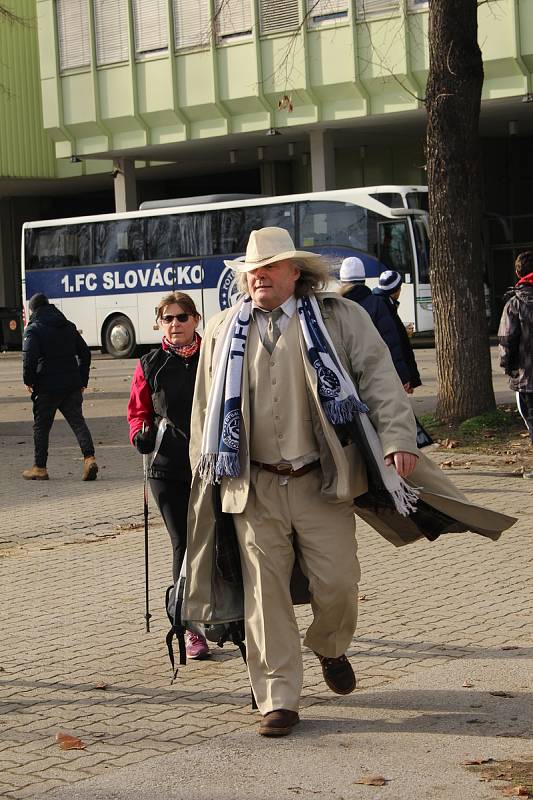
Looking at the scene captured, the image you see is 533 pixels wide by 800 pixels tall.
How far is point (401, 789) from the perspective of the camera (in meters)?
4.50

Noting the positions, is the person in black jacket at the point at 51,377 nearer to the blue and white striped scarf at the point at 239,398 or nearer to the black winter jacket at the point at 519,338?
the black winter jacket at the point at 519,338

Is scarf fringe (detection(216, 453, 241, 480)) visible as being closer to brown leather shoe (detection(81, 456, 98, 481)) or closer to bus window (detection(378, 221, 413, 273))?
brown leather shoe (detection(81, 456, 98, 481))

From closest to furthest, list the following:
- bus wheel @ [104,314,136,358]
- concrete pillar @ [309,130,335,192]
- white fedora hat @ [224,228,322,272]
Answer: white fedora hat @ [224,228,322,272] → bus wheel @ [104,314,136,358] → concrete pillar @ [309,130,335,192]

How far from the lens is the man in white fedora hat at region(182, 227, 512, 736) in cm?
525

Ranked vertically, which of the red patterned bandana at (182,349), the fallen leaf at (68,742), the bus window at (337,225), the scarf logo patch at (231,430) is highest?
the bus window at (337,225)

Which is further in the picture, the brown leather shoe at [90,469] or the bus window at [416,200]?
the bus window at [416,200]

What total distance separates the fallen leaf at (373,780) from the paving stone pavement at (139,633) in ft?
2.22

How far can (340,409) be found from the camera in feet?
17.1

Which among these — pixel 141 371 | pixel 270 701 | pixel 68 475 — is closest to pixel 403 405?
pixel 270 701

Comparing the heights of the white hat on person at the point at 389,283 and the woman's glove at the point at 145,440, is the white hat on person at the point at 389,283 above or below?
above

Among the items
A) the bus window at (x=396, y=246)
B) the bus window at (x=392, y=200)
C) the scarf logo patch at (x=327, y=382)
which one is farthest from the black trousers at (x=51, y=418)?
the bus window at (x=392, y=200)

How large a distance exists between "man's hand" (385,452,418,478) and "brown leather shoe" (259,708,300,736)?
0.98m

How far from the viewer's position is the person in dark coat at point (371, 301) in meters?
9.92

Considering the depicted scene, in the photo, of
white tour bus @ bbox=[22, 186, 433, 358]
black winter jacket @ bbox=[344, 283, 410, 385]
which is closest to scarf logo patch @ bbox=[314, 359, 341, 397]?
black winter jacket @ bbox=[344, 283, 410, 385]
